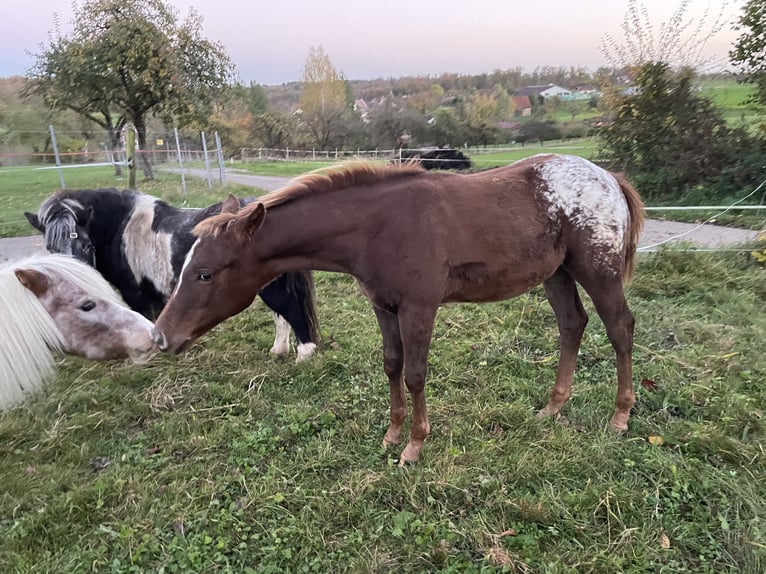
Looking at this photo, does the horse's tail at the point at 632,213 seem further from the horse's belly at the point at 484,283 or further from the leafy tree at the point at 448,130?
the leafy tree at the point at 448,130

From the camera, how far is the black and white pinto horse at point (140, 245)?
3.70 m

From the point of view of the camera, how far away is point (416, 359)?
248 cm

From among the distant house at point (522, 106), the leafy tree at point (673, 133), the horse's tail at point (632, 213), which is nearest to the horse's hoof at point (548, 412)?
the horse's tail at point (632, 213)

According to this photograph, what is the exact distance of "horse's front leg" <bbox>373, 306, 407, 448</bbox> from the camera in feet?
8.69

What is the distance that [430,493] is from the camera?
93.7 inches

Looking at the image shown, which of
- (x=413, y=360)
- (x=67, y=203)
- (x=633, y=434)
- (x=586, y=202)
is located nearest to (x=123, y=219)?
(x=67, y=203)

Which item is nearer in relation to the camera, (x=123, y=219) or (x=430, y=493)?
(x=430, y=493)

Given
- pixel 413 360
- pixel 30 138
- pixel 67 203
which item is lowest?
pixel 413 360

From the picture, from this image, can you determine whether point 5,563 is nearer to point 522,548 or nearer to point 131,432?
point 131,432

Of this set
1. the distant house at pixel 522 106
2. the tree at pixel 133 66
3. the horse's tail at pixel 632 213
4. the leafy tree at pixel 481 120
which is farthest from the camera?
the distant house at pixel 522 106

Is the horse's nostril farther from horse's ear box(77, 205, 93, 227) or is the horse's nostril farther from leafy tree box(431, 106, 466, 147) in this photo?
leafy tree box(431, 106, 466, 147)

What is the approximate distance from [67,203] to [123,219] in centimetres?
41

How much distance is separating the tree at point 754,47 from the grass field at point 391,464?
6.77 meters

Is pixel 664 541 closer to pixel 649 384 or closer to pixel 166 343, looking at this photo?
pixel 649 384
